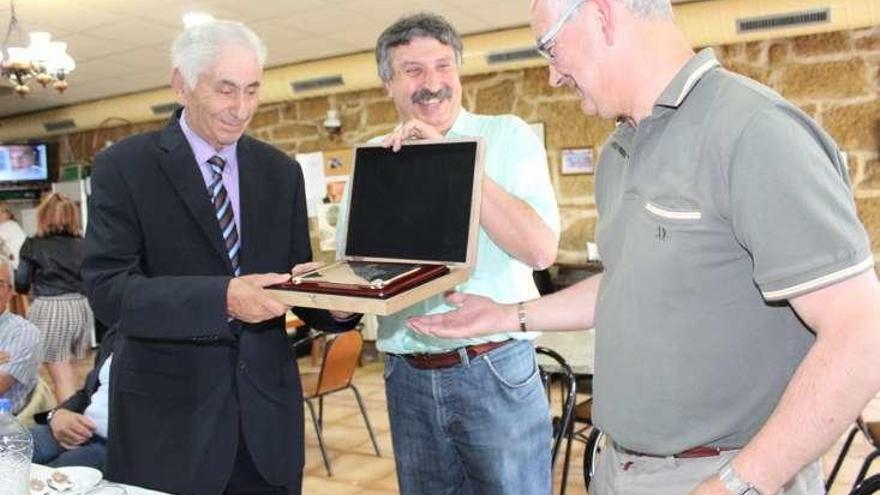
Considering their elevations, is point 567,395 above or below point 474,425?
below

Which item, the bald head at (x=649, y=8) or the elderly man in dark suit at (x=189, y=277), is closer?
the bald head at (x=649, y=8)

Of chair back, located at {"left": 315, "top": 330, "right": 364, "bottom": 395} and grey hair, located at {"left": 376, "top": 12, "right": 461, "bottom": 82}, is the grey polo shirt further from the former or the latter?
chair back, located at {"left": 315, "top": 330, "right": 364, "bottom": 395}

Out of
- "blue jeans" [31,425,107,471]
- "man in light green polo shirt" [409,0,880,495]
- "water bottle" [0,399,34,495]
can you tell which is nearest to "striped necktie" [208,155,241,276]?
"water bottle" [0,399,34,495]

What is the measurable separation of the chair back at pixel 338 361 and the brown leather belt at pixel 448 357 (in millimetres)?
2185

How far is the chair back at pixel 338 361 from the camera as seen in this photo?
4.10m

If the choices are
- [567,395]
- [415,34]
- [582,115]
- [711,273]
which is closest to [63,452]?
[567,395]

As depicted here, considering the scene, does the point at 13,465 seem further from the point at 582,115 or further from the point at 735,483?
the point at 582,115

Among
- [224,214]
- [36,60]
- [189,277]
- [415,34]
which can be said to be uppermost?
[36,60]

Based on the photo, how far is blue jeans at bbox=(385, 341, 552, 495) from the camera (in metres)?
1.87

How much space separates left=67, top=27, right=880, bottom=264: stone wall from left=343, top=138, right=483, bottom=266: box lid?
4405 mm

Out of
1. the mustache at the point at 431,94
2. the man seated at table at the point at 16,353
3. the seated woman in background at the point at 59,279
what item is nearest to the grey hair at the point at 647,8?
the mustache at the point at 431,94

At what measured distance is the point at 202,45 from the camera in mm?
1736

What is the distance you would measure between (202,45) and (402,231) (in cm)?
60

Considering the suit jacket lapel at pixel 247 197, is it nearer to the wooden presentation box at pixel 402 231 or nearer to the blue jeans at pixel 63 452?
the wooden presentation box at pixel 402 231
